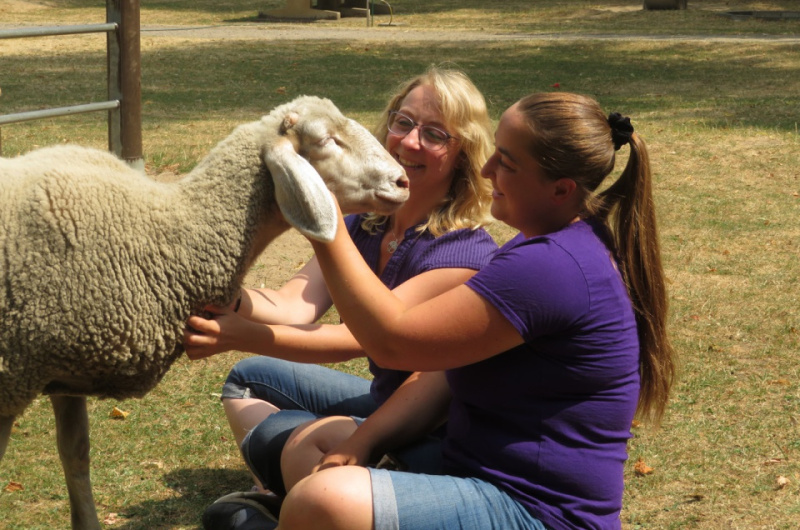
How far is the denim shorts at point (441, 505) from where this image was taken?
7.79ft

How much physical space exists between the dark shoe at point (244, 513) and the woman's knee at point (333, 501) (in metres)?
0.64

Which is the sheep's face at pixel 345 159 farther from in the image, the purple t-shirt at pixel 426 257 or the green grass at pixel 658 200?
the green grass at pixel 658 200

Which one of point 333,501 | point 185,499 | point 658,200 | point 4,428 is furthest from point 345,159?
point 658,200

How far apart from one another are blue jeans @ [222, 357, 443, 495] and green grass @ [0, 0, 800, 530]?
528mm

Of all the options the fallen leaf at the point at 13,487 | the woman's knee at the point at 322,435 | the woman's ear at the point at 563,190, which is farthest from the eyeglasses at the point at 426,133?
the fallen leaf at the point at 13,487

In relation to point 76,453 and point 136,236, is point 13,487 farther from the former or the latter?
point 136,236

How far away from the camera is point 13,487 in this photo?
12.3ft

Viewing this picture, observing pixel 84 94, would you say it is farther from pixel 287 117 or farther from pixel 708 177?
pixel 287 117

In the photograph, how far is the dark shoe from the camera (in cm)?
308

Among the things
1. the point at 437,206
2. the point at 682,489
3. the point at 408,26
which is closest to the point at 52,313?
the point at 437,206

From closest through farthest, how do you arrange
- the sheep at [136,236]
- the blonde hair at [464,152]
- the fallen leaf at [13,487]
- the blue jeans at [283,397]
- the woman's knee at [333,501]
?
the woman's knee at [333,501], the sheep at [136,236], the blonde hair at [464,152], the blue jeans at [283,397], the fallen leaf at [13,487]

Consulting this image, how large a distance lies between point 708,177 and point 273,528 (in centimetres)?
654

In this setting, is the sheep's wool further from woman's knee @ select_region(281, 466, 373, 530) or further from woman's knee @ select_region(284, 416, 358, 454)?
woman's knee @ select_region(281, 466, 373, 530)

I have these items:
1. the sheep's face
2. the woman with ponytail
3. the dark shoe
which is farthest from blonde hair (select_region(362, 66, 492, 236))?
the dark shoe
